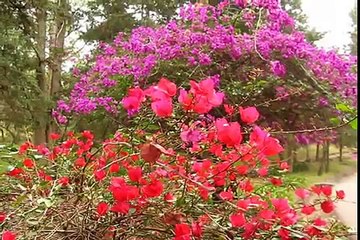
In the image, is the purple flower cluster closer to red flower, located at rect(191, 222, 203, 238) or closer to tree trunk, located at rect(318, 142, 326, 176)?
tree trunk, located at rect(318, 142, 326, 176)

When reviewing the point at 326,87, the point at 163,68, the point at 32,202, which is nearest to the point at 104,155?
the point at 32,202

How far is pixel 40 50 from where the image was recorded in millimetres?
4562

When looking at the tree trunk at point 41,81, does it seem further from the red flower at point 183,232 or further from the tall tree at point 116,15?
the red flower at point 183,232

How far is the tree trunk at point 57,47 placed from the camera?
4.50m

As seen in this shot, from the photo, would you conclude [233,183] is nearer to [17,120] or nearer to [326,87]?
[326,87]

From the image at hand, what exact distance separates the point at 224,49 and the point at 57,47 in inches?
102

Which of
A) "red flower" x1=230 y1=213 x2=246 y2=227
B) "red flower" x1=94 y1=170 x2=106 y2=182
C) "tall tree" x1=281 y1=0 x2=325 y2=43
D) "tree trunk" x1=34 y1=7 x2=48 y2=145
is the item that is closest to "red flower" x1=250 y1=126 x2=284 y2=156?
"red flower" x1=230 y1=213 x2=246 y2=227

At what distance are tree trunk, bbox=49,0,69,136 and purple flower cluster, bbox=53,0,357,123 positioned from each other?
4.83 feet

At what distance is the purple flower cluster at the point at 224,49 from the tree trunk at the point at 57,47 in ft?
4.83

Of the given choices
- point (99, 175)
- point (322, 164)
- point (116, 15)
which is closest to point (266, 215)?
point (99, 175)

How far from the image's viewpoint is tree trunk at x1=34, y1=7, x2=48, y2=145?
13.2 feet

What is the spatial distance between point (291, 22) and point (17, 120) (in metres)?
2.21

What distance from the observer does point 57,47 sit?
4953 millimetres

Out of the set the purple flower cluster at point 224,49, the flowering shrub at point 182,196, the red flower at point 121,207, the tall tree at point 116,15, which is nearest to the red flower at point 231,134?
the flowering shrub at point 182,196
